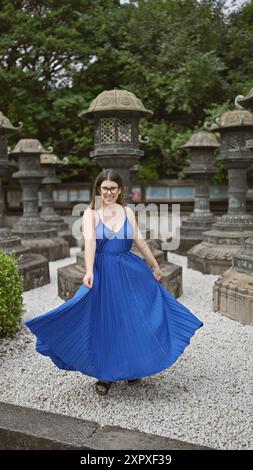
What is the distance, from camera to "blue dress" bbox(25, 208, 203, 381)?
9.27 ft

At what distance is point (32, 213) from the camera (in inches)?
369

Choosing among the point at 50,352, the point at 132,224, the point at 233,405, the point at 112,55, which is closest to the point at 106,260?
the point at 132,224

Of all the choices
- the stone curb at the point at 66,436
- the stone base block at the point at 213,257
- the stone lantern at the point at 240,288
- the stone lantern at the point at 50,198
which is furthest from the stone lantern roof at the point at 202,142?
the stone curb at the point at 66,436

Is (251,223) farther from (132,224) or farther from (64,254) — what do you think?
(132,224)

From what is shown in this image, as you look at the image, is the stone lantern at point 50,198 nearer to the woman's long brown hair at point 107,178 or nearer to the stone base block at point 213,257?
the stone base block at point 213,257

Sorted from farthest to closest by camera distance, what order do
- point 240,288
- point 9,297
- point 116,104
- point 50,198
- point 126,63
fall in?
point 126,63 < point 50,198 < point 116,104 < point 240,288 < point 9,297

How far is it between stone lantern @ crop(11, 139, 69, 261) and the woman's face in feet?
20.1

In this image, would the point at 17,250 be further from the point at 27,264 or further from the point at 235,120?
the point at 235,120

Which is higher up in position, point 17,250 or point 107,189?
point 107,189

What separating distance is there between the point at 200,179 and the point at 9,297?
613 cm

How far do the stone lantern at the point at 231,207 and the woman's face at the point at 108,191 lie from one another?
4.58 meters

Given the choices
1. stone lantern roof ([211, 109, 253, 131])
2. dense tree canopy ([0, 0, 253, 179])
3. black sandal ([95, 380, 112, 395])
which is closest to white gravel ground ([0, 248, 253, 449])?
black sandal ([95, 380, 112, 395])

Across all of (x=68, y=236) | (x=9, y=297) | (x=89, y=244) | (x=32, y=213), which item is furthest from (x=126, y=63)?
(x=89, y=244)

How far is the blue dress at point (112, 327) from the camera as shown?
282 cm
